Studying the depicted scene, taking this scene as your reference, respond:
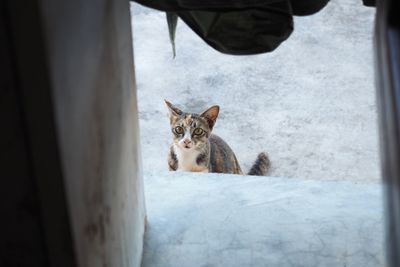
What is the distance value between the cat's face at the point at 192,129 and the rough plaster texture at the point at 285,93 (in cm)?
112

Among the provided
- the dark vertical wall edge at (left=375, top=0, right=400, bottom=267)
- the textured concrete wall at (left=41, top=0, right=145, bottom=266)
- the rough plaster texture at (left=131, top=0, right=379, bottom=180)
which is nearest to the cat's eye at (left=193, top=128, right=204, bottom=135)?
the rough plaster texture at (left=131, top=0, right=379, bottom=180)

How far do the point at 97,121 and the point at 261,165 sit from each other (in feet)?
10.1

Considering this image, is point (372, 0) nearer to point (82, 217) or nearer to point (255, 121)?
point (82, 217)

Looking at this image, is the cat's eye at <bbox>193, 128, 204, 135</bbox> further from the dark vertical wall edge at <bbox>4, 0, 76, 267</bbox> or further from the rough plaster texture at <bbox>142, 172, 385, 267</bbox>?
the dark vertical wall edge at <bbox>4, 0, 76, 267</bbox>

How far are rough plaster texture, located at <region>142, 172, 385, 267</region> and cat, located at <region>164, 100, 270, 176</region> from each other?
2.52ft

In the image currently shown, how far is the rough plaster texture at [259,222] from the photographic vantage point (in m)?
2.54

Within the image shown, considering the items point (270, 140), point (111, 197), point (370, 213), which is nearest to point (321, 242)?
point (370, 213)

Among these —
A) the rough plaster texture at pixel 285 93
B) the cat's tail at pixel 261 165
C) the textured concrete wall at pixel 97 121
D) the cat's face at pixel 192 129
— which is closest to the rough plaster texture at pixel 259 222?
the textured concrete wall at pixel 97 121

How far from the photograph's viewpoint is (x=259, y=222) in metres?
2.74

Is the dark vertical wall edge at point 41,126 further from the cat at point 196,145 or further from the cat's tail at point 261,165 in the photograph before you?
the cat's tail at point 261,165

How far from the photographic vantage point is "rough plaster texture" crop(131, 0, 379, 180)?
201 inches

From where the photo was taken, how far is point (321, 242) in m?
2.61

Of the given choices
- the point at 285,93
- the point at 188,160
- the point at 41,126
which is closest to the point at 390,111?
the point at 41,126

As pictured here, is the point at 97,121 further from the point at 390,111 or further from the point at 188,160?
the point at 188,160
